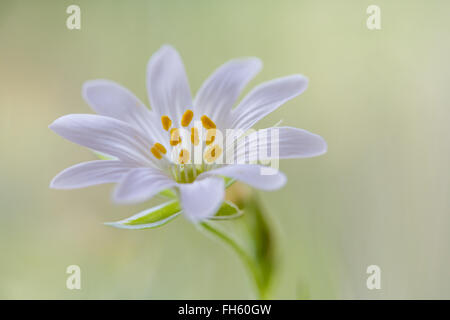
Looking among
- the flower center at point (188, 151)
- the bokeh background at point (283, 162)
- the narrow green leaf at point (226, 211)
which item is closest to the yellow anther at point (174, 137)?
the flower center at point (188, 151)

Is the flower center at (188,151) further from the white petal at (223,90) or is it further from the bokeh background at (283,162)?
the bokeh background at (283,162)

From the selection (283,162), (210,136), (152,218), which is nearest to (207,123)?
(210,136)

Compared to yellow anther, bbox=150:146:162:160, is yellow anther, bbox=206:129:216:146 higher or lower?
higher

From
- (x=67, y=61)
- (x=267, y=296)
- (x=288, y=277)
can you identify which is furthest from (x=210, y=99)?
(x=67, y=61)

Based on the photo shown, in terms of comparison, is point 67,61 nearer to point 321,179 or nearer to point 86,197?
point 86,197

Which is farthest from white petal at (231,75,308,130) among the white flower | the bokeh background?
the bokeh background

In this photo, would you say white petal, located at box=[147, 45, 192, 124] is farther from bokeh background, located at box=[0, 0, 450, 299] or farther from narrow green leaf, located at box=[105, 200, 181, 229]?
bokeh background, located at box=[0, 0, 450, 299]
